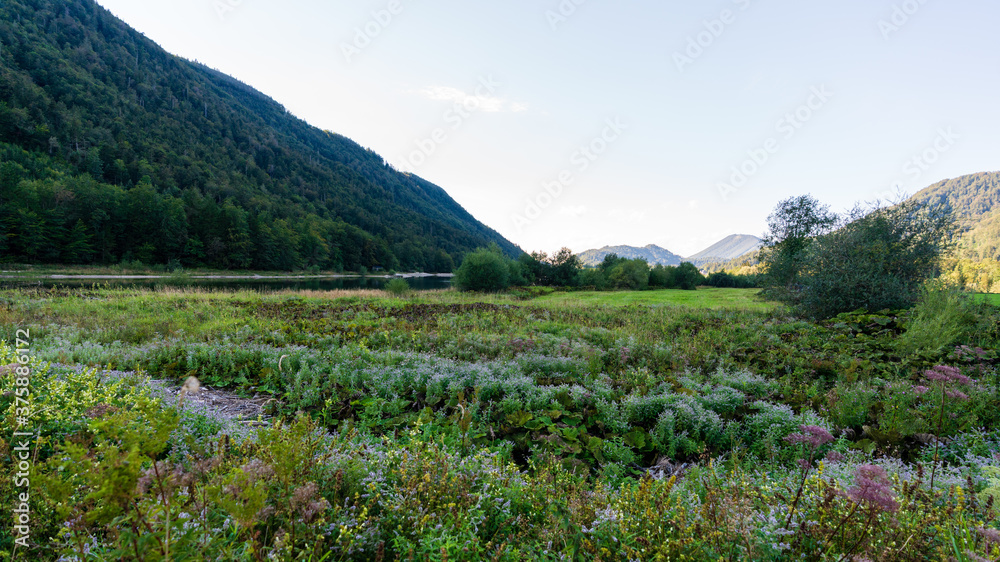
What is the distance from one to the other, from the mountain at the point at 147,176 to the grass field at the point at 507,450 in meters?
74.9

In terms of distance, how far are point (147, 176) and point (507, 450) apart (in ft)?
408

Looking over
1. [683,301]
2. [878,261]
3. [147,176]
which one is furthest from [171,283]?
[147,176]

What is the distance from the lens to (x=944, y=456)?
355 cm

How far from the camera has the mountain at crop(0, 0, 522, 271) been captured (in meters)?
59.8

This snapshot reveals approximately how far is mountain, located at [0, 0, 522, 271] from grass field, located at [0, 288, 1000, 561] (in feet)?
246

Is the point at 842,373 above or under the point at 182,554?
under

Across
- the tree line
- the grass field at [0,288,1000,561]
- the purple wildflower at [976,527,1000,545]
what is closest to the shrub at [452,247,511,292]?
the tree line

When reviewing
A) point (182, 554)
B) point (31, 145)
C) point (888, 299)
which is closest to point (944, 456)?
point (182, 554)

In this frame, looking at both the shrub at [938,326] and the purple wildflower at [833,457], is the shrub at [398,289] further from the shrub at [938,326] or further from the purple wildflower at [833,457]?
the purple wildflower at [833,457]

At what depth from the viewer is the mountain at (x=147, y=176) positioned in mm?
59750

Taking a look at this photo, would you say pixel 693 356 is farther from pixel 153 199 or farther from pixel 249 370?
pixel 153 199

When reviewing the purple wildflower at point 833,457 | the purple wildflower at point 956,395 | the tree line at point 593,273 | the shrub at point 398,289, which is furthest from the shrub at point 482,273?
the purple wildflower at point 833,457

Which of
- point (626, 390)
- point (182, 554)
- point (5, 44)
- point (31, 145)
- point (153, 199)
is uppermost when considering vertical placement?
point (5, 44)

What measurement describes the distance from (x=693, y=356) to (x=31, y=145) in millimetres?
136113
